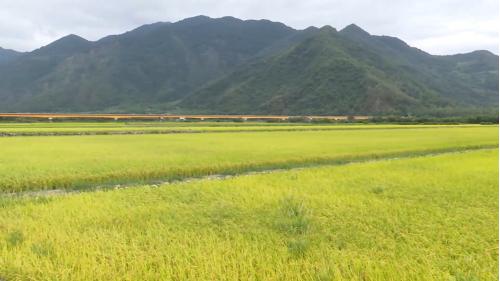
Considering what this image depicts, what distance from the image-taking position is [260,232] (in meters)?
7.09

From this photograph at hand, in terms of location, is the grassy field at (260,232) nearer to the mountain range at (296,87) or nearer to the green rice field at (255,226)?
the green rice field at (255,226)

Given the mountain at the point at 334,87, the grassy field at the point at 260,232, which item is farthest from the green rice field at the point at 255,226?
the mountain at the point at 334,87

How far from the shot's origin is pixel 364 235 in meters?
6.84

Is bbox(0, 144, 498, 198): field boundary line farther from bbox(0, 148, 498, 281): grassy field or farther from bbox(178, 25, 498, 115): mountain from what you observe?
bbox(178, 25, 498, 115): mountain

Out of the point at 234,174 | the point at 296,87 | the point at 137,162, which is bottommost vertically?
the point at 234,174

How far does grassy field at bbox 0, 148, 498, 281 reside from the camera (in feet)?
17.7

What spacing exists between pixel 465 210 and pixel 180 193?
6519mm

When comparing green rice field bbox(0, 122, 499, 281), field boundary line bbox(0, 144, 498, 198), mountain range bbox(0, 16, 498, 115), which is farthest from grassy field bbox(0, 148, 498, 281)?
mountain range bbox(0, 16, 498, 115)

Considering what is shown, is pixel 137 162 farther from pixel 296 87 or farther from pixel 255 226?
pixel 296 87

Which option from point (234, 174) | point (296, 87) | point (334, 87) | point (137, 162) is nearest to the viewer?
point (234, 174)

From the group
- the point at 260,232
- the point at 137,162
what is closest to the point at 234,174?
the point at 137,162

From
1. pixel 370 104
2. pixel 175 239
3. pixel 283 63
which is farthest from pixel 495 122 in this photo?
pixel 283 63

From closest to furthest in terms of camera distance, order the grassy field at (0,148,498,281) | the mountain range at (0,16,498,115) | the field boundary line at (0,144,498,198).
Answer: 1. the grassy field at (0,148,498,281)
2. the field boundary line at (0,144,498,198)
3. the mountain range at (0,16,498,115)

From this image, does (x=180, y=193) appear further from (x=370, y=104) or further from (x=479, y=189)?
(x=370, y=104)
